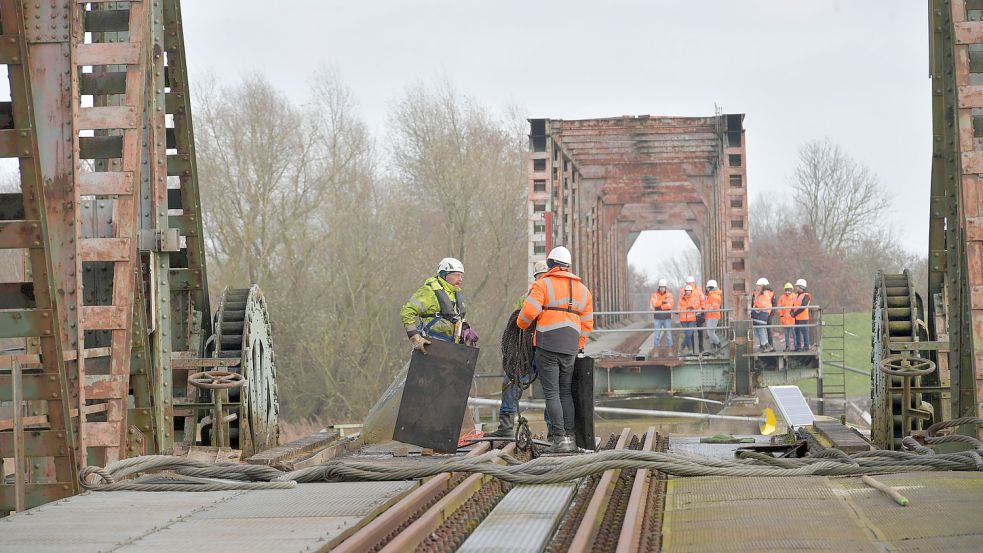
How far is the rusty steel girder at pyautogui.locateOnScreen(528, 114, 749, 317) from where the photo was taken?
24.9 m

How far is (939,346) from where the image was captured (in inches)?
428

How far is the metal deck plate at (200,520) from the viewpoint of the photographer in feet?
18.8

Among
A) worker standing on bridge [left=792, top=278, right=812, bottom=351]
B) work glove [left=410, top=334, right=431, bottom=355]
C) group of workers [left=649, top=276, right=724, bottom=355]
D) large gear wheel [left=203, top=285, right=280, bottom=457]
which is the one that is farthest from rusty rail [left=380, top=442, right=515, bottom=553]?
group of workers [left=649, top=276, right=724, bottom=355]

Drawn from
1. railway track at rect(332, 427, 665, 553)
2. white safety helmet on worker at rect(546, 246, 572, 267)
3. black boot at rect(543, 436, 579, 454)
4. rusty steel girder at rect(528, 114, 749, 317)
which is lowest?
black boot at rect(543, 436, 579, 454)

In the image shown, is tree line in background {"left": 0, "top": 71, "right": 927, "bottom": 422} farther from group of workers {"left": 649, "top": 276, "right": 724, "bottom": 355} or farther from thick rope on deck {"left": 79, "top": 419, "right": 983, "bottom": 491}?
thick rope on deck {"left": 79, "top": 419, "right": 983, "bottom": 491}

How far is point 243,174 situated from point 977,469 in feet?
110

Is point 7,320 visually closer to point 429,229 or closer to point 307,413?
point 307,413

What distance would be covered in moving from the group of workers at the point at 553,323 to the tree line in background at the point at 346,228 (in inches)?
1008

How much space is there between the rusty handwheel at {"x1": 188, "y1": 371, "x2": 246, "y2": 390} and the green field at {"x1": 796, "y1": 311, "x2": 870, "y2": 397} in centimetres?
3451

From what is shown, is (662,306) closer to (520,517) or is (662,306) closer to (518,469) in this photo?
(518,469)

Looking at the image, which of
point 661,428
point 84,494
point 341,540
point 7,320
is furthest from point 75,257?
point 661,428

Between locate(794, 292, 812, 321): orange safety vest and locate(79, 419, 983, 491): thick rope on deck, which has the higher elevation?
locate(794, 292, 812, 321): orange safety vest

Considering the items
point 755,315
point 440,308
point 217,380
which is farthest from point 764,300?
point 217,380

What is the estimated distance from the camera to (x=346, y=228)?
130 ft
